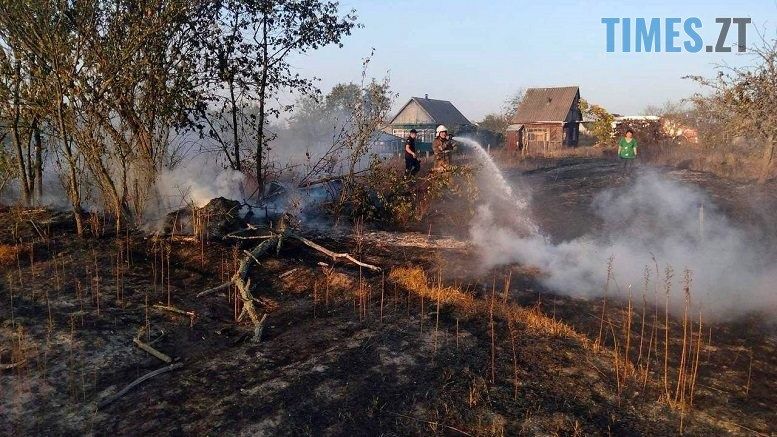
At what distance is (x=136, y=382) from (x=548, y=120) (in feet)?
109

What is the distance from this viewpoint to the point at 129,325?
17.4 feet

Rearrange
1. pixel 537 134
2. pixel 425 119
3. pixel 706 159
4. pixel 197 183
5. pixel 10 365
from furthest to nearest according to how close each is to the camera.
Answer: pixel 425 119, pixel 537 134, pixel 706 159, pixel 197 183, pixel 10 365

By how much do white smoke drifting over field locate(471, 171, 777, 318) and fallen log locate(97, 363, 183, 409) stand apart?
459 cm

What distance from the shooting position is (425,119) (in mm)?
40156

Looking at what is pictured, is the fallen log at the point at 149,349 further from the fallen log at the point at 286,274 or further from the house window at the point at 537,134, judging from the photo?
the house window at the point at 537,134

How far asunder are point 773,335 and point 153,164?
29.4 ft

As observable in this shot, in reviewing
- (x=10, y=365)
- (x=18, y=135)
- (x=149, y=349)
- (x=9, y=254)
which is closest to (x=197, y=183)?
(x=18, y=135)

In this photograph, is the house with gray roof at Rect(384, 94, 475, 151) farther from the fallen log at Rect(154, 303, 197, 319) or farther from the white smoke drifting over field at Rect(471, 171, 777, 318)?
Result: the fallen log at Rect(154, 303, 197, 319)

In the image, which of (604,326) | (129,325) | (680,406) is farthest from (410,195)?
(680,406)

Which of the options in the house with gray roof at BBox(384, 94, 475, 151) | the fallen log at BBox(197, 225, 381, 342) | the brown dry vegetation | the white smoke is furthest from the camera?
the house with gray roof at BBox(384, 94, 475, 151)

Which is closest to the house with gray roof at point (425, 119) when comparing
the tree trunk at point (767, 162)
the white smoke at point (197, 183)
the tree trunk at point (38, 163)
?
the tree trunk at point (767, 162)

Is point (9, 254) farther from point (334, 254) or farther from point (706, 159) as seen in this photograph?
point (706, 159)

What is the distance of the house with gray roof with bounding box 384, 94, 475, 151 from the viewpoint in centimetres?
3905

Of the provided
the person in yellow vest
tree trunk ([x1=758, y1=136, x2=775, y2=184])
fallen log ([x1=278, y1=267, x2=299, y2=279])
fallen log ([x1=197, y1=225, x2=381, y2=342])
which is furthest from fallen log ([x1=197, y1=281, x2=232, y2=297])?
tree trunk ([x1=758, y1=136, x2=775, y2=184])
